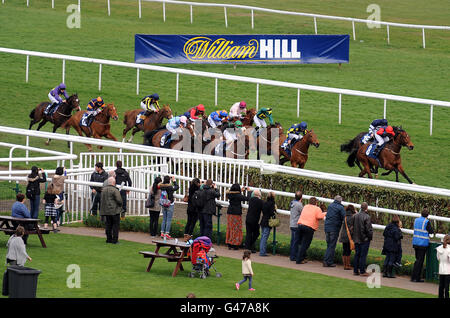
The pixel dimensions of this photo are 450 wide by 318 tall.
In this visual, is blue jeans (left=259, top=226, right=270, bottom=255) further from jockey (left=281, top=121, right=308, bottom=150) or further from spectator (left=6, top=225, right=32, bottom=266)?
jockey (left=281, top=121, right=308, bottom=150)

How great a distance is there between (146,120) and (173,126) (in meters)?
1.89

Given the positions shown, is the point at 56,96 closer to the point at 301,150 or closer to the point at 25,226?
the point at 301,150

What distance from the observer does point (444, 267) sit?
1162 cm

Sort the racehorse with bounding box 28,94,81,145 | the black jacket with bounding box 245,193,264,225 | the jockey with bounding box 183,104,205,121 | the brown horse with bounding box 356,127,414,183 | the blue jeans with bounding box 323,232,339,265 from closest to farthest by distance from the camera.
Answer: the blue jeans with bounding box 323,232,339,265 → the black jacket with bounding box 245,193,264,225 → the brown horse with bounding box 356,127,414,183 → the jockey with bounding box 183,104,205,121 → the racehorse with bounding box 28,94,81,145

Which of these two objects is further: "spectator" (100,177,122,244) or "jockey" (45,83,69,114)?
"jockey" (45,83,69,114)

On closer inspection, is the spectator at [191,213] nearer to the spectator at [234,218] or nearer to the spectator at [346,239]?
the spectator at [234,218]

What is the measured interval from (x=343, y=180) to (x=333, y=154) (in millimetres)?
6346

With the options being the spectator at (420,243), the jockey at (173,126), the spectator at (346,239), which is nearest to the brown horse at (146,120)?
the jockey at (173,126)

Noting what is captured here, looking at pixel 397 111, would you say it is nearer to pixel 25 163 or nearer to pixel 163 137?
pixel 163 137

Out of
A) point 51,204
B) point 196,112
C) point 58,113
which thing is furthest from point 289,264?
point 58,113

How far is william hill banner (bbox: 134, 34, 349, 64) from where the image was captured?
93.9ft

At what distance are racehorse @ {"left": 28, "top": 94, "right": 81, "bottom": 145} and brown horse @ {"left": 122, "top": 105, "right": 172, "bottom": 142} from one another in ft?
3.93

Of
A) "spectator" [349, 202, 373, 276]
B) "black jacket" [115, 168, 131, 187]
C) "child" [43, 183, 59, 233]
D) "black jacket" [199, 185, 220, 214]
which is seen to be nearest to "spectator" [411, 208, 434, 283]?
"spectator" [349, 202, 373, 276]

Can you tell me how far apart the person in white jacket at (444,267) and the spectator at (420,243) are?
3.12ft
